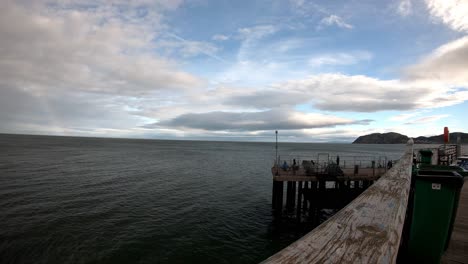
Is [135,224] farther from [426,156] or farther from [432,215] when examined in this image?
[426,156]

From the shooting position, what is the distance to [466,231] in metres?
5.87

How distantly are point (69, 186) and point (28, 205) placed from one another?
667 centimetres

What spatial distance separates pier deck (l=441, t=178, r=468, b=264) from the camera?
4.61 meters

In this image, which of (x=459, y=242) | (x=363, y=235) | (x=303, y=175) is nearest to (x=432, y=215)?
(x=363, y=235)

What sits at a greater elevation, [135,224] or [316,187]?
[316,187]

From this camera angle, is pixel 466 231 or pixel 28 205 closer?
pixel 466 231

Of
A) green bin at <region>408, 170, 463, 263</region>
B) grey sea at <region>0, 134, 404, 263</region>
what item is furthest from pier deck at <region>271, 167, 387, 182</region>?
green bin at <region>408, 170, 463, 263</region>

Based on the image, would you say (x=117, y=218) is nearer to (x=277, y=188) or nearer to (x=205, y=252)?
(x=205, y=252)

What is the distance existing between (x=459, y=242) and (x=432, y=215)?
286 centimetres

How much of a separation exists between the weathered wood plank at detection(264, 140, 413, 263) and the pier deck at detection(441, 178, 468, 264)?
287cm

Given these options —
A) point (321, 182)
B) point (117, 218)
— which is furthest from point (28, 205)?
point (321, 182)

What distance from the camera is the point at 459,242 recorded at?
208 inches

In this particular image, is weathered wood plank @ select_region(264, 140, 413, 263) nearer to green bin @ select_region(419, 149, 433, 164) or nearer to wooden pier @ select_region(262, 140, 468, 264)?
wooden pier @ select_region(262, 140, 468, 264)

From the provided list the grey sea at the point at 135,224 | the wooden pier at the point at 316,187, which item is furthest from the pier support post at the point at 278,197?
the grey sea at the point at 135,224
